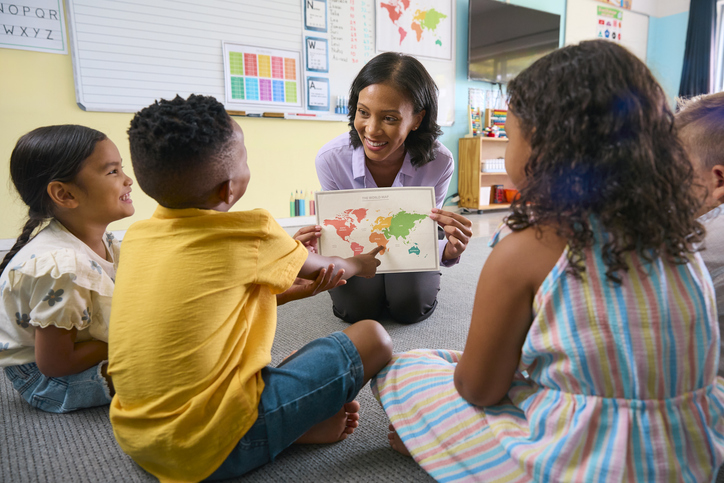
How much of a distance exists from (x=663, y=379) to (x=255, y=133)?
10.4ft

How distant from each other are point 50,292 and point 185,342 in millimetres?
437

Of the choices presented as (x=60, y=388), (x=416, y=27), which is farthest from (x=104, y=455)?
(x=416, y=27)

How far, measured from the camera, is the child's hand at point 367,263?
3.77ft

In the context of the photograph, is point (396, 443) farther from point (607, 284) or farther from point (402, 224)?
point (402, 224)

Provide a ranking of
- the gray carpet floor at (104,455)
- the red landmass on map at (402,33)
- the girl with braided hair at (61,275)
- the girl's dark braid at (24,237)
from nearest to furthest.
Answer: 1. the gray carpet floor at (104,455)
2. the girl with braided hair at (61,275)
3. the girl's dark braid at (24,237)
4. the red landmass on map at (402,33)

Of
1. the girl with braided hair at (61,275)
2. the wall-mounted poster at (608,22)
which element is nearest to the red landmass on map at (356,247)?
the girl with braided hair at (61,275)

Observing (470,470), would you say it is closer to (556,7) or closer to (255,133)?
(255,133)

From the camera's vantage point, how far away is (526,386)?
0.68m

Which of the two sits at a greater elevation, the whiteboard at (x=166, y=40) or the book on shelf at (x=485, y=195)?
the whiteboard at (x=166, y=40)

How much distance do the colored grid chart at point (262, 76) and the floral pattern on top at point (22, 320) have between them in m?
2.55

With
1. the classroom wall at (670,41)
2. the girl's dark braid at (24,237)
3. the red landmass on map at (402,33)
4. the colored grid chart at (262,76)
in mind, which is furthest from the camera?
the classroom wall at (670,41)

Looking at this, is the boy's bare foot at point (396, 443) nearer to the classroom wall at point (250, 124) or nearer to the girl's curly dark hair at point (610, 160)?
the girl's curly dark hair at point (610, 160)

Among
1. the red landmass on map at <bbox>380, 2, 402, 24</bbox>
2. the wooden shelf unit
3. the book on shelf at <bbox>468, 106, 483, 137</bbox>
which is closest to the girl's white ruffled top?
the red landmass on map at <bbox>380, 2, 402, 24</bbox>

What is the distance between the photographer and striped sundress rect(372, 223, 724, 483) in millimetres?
541
